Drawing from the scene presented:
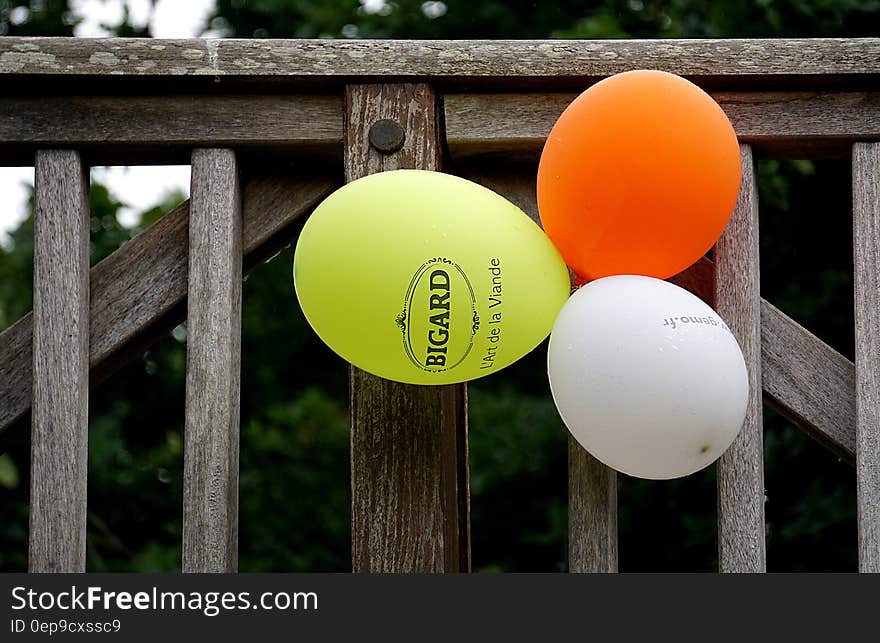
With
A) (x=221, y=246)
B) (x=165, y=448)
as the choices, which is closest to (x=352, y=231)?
(x=221, y=246)

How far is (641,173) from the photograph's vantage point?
1359mm

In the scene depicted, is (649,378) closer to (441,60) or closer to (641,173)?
(641,173)

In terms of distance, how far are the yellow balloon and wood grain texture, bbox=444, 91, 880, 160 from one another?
22 cm

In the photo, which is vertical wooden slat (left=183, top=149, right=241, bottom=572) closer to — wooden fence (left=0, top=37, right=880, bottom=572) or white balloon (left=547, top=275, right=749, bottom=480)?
wooden fence (left=0, top=37, right=880, bottom=572)

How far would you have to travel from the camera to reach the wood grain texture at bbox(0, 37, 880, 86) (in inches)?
61.2

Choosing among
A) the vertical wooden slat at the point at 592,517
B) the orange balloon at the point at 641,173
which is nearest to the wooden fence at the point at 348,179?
the vertical wooden slat at the point at 592,517

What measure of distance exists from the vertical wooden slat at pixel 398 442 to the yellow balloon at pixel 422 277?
15cm

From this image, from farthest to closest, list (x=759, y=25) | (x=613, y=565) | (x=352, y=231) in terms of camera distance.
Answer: (x=759, y=25)
(x=613, y=565)
(x=352, y=231)

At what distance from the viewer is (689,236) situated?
4.61 feet

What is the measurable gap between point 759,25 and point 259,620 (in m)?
2.64

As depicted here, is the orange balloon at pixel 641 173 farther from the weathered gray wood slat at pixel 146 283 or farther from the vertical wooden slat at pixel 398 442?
the weathered gray wood slat at pixel 146 283

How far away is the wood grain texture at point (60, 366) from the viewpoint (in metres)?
1.51

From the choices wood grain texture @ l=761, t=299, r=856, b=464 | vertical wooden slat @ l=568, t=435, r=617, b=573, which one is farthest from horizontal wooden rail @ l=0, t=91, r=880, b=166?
vertical wooden slat @ l=568, t=435, r=617, b=573

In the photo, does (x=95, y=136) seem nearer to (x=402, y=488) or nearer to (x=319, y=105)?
(x=319, y=105)
